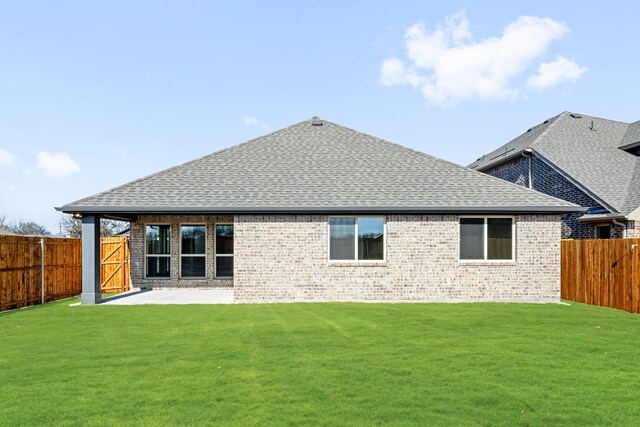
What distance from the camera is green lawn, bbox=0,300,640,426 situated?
195 inches

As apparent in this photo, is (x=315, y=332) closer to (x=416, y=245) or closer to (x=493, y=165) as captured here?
(x=416, y=245)

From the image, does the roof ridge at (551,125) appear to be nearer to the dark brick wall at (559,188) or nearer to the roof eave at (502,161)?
the roof eave at (502,161)

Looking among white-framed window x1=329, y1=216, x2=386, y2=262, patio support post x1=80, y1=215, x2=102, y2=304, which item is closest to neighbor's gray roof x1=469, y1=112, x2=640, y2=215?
white-framed window x1=329, y1=216, x2=386, y2=262

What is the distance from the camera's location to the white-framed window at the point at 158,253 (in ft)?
58.0

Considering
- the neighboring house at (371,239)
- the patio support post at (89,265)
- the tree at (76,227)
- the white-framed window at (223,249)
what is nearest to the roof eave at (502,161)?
the neighboring house at (371,239)

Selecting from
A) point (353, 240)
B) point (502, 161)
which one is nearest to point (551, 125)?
point (502, 161)

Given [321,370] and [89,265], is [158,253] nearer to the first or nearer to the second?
[89,265]

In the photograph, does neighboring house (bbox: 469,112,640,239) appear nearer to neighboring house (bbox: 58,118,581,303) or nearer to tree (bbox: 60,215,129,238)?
neighboring house (bbox: 58,118,581,303)

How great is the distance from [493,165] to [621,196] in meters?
9.04

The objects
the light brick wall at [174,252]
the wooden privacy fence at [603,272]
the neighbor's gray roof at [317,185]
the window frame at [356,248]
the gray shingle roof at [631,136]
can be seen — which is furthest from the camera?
the gray shingle roof at [631,136]

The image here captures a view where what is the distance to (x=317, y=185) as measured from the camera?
15.0 meters

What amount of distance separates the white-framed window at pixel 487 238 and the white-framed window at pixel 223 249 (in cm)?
837

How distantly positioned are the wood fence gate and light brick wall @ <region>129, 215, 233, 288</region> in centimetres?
57

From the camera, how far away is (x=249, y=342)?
27.4ft
